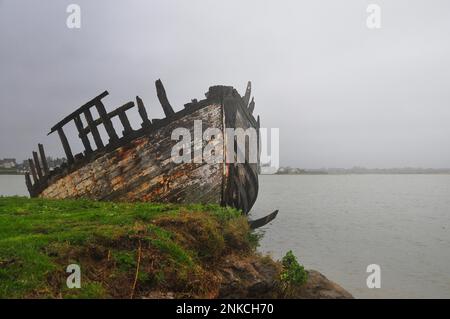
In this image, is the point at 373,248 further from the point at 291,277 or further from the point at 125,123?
the point at 125,123

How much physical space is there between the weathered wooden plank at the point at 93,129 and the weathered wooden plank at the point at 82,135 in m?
0.34

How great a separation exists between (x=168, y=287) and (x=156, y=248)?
30.5 inches

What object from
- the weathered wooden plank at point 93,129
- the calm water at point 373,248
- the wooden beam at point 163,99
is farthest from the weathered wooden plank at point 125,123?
the calm water at point 373,248

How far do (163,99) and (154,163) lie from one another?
2.20m

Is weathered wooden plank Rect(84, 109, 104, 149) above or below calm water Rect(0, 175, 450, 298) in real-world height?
above

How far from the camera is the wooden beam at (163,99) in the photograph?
12.4 m

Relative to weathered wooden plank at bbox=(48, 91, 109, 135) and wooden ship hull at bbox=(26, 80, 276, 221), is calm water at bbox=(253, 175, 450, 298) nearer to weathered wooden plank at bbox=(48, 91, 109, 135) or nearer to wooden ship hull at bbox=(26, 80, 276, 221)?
wooden ship hull at bbox=(26, 80, 276, 221)

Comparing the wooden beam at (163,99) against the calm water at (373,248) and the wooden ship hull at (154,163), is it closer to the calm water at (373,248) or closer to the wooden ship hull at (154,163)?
the wooden ship hull at (154,163)

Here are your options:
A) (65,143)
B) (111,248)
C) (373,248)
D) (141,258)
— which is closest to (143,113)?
(65,143)

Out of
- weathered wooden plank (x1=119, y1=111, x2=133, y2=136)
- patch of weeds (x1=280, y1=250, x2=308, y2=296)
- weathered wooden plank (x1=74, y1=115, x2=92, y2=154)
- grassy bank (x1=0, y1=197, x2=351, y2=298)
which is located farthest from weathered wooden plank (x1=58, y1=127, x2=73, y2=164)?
patch of weeds (x1=280, y1=250, x2=308, y2=296)

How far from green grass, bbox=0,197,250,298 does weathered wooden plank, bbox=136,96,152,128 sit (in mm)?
3845

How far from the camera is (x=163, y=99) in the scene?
1265 cm

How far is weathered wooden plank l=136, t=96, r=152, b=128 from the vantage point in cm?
1222

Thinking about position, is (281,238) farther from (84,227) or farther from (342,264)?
(84,227)
